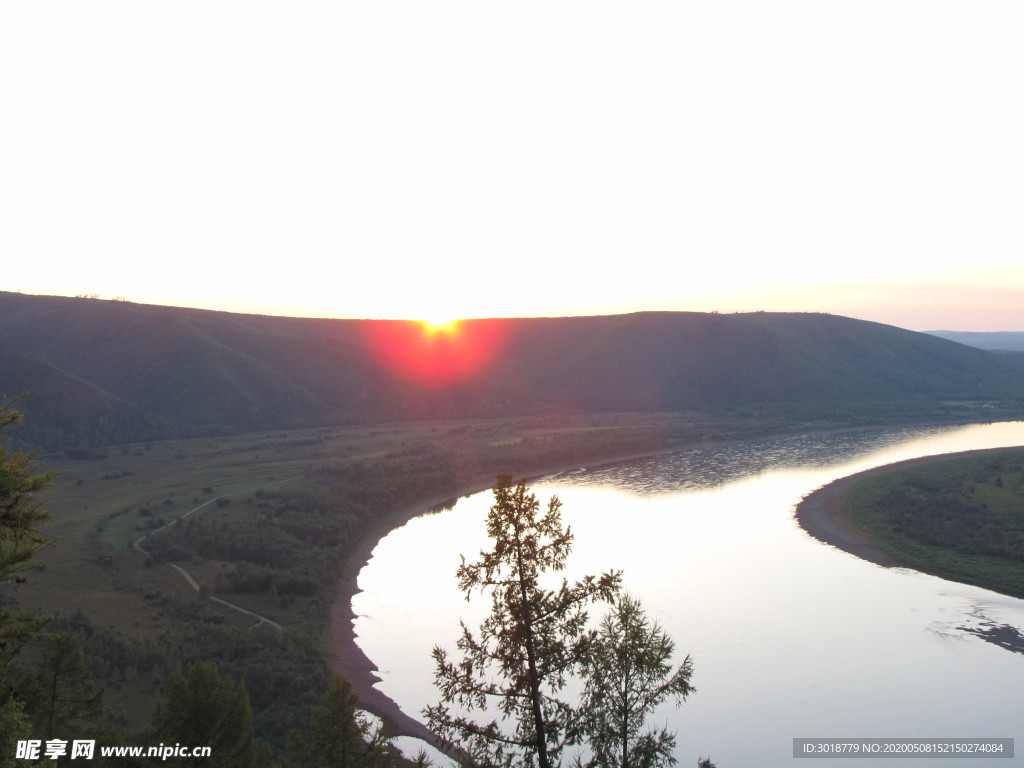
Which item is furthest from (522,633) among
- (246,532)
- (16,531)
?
(246,532)

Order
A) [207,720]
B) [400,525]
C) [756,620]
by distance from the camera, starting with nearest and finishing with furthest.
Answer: [207,720]
[756,620]
[400,525]

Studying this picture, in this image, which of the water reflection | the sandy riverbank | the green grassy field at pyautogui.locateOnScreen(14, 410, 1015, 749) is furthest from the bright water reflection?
the water reflection

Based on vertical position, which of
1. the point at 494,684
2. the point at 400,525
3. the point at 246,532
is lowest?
the point at 400,525

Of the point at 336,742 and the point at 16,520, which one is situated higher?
the point at 16,520

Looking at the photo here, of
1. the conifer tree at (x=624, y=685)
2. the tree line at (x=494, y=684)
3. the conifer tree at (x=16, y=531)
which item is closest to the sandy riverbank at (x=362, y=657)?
the tree line at (x=494, y=684)

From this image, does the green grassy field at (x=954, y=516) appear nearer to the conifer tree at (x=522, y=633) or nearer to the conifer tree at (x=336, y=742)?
the conifer tree at (x=336, y=742)

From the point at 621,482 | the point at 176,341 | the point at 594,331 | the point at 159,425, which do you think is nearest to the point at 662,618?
the point at 621,482

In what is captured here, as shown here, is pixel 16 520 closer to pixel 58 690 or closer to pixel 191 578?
pixel 58 690
